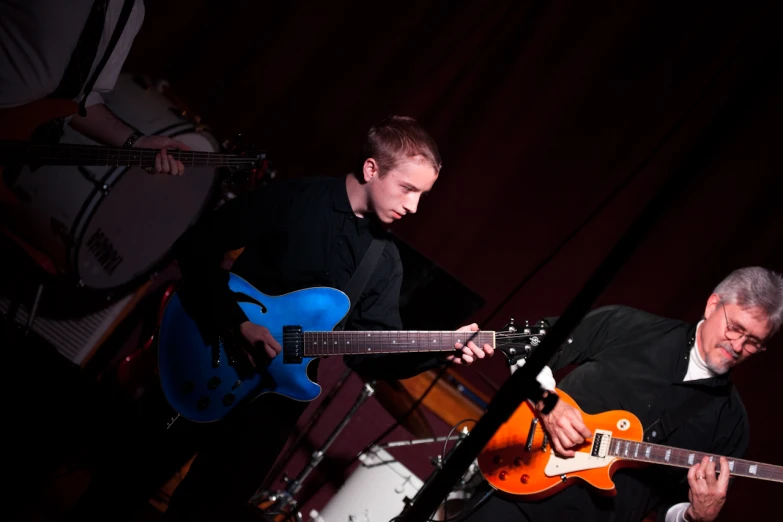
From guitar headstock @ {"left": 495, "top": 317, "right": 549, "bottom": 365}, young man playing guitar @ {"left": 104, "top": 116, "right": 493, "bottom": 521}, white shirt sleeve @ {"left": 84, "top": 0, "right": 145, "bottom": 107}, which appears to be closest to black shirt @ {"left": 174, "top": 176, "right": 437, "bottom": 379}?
young man playing guitar @ {"left": 104, "top": 116, "right": 493, "bottom": 521}

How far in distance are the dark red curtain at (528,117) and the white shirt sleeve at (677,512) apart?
1.62 meters

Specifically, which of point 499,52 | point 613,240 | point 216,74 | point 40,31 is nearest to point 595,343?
point 613,240

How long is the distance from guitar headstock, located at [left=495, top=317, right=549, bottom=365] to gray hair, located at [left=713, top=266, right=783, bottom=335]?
3.65 feet

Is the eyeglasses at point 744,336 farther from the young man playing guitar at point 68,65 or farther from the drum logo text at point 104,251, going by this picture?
the drum logo text at point 104,251

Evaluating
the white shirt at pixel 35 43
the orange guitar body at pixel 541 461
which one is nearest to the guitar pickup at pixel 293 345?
the orange guitar body at pixel 541 461

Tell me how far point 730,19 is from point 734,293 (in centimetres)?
209

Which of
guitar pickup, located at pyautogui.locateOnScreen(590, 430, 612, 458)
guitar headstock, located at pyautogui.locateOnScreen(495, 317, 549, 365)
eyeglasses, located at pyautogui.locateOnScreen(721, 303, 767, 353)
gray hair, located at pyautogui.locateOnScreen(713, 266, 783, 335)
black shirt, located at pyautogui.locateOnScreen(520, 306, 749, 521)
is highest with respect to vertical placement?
gray hair, located at pyautogui.locateOnScreen(713, 266, 783, 335)

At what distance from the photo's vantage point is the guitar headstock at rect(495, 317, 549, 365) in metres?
2.42

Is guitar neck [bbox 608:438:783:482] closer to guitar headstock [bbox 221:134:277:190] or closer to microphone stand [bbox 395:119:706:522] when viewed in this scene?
microphone stand [bbox 395:119:706:522]

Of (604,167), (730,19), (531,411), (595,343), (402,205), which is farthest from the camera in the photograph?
(604,167)

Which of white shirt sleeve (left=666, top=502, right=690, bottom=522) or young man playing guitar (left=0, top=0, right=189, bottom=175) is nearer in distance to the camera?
young man playing guitar (left=0, top=0, right=189, bottom=175)

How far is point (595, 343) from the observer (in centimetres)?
299

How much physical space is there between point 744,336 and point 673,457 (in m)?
0.69

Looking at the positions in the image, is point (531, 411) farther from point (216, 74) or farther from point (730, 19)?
point (216, 74)
